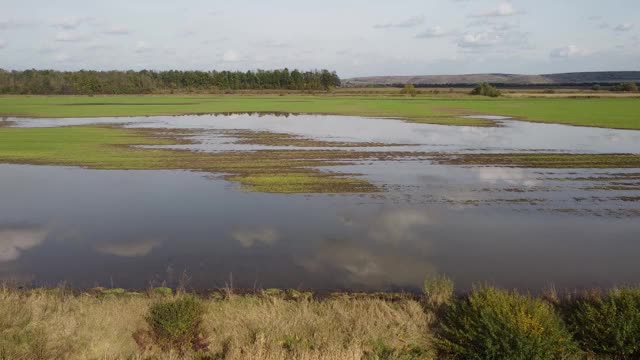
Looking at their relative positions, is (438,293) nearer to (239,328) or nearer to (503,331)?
(503,331)

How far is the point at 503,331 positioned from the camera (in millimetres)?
8141

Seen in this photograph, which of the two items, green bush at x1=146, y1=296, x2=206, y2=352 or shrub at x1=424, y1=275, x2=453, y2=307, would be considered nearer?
green bush at x1=146, y1=296, x2=206, y2=352

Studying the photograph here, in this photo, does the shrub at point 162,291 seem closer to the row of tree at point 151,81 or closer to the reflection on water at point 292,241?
the reflection on water at point 292,241

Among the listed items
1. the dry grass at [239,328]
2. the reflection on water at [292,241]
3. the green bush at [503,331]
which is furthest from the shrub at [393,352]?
the reflection on water at [292,241]

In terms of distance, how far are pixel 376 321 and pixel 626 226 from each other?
1027cm

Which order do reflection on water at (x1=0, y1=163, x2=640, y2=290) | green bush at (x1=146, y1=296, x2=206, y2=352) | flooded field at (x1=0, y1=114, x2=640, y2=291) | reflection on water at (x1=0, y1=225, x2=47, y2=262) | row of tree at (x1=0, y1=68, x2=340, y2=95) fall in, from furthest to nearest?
row of tree at (x1=0, y1=68, x2=340, y2=95) < reflection on water at (x1=0, y1=225, x2=47, y2=262) < flooded field at (x1=0, y1=114, x2=640, y2=291) < reflection on water at (x1=0, y1=163, x2=640, y2=290) < green bush at (x1=146, y1=296, x2=206, y2=352)

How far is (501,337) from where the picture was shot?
8.12 metres

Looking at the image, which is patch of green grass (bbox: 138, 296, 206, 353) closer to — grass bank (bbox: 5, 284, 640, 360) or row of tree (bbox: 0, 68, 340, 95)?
grass bank (bbox: 5, 284, 640, 360)

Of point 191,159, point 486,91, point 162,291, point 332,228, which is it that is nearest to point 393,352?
point 162,291

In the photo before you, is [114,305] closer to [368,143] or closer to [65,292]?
[65,292]

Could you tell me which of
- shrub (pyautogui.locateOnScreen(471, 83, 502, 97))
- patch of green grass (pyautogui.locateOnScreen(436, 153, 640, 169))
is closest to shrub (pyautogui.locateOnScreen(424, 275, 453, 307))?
patch of green grass (pyautogui.locateOnScreen(436, 153, 640, 169))

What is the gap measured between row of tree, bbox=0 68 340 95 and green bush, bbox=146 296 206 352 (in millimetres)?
115673

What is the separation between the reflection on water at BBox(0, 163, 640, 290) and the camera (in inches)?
484

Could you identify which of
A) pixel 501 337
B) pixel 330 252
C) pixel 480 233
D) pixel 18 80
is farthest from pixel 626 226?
pixel 18 80
